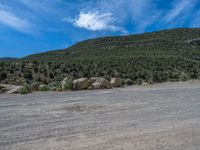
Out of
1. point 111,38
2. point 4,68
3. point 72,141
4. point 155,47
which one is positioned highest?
point 111,38

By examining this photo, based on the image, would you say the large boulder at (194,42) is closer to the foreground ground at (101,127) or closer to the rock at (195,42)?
the rock at (195,42)

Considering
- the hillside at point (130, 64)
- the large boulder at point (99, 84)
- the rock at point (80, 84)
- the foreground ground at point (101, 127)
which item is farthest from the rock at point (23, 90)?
the hillside at point (130, 64)

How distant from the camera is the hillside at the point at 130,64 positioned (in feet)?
97.8

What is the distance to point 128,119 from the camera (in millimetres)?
7211

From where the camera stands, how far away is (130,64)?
40562 millimetres

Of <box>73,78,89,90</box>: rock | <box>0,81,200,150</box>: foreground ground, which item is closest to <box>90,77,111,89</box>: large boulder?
<box>73,78,89,90</box>: rock

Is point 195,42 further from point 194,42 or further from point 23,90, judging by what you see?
point 23,90

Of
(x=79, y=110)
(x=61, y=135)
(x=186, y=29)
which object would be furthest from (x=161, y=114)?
(x=186, y=29)

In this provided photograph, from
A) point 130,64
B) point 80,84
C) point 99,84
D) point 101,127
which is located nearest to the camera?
point 101,127

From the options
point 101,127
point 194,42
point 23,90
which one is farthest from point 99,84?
point 194,42

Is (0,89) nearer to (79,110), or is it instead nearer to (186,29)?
(79,110)

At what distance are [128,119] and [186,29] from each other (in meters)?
78.9

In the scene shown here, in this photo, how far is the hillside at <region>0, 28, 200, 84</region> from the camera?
2980 cm

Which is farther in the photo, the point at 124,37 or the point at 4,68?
the point at 124,37
